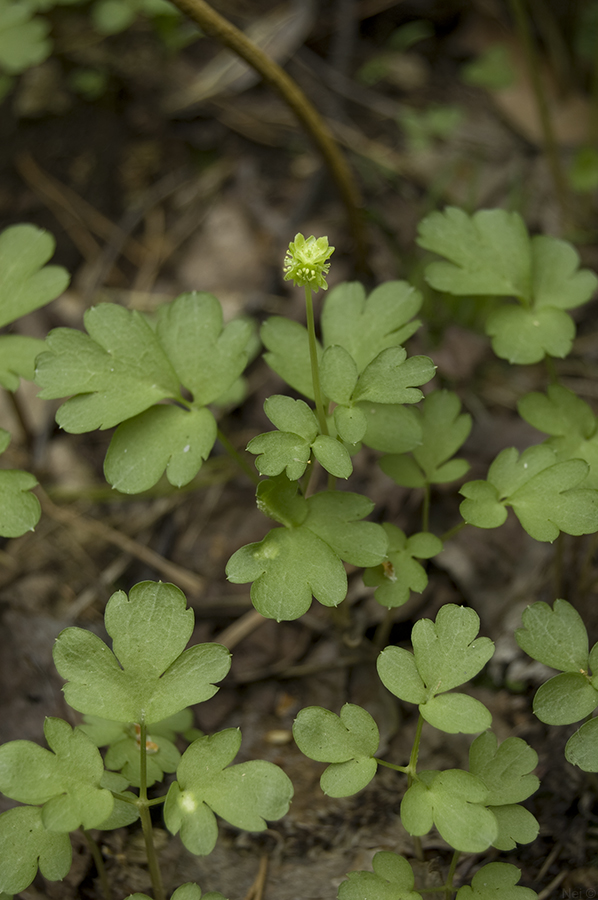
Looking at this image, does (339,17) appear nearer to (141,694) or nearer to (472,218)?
(472,218)

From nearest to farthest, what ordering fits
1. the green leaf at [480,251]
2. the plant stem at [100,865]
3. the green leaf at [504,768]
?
the green leaf at [504,768] → the plant stem at [100,865] → the green leaf at [480,251]

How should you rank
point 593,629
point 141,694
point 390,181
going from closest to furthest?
point 141,694 → point 593,629 → point 390,181

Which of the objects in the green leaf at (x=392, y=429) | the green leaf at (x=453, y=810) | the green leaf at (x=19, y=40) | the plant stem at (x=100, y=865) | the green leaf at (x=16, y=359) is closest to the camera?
the green leaf at (x=453, y=810)

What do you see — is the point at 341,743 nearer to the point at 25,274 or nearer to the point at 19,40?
the point at 25,274

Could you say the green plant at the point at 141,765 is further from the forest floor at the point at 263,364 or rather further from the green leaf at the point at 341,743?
the forest floor at the point at 263,364

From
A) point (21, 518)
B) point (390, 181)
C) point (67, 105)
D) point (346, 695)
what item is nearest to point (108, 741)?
point (21, 518)

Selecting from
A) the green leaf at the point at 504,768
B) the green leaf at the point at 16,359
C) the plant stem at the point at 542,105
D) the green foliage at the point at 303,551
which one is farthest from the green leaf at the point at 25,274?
the plant stem at the point at 542,105
